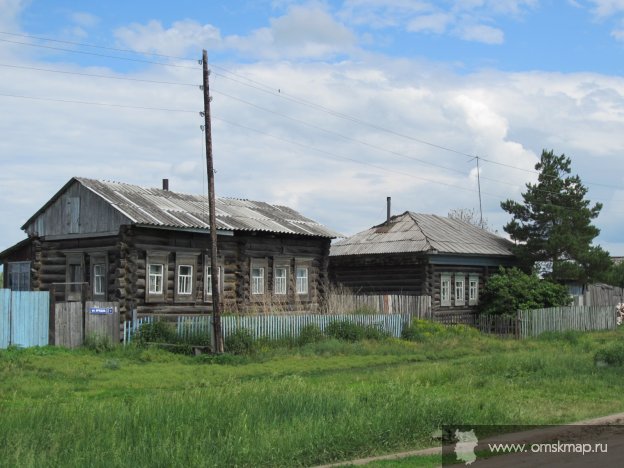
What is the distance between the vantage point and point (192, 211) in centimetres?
2680

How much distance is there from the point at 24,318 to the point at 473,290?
21.1m

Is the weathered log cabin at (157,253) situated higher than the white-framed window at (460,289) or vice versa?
the weathered log cabin at (157,253)

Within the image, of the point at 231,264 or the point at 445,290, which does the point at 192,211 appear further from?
the point at 445,290

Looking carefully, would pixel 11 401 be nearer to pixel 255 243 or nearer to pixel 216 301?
pixel 216 301

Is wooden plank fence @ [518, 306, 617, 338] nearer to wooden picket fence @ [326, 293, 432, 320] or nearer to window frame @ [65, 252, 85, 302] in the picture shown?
wooden picket fence @ [326, 293, 432, 320]

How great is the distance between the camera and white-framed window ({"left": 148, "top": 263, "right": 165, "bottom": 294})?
80.0ft

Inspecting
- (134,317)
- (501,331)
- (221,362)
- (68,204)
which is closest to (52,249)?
(68,204)

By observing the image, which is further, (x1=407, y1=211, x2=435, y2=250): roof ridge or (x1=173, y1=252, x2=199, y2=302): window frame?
(x1=407, y1=211, x2=435, y2=250): roof ridge

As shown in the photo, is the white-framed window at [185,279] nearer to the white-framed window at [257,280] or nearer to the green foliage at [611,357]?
the white-framed window at [257,280]

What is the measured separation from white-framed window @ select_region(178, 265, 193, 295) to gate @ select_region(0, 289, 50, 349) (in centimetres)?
522

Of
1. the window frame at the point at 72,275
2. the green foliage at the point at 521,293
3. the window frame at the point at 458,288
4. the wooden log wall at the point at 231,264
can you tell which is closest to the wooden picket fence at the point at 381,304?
the wooden log wall at the point at 231,264

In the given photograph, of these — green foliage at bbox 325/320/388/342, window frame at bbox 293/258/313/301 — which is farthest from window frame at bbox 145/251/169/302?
window frame at bbox 293/258/313/301

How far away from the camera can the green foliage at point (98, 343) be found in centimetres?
2106

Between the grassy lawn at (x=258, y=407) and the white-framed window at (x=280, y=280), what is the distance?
1007cm
